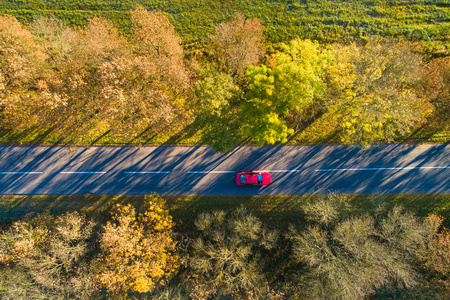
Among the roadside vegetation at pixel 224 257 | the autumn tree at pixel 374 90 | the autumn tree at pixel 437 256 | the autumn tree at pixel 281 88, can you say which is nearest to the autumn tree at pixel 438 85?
the autumn tree at pixel 374 90

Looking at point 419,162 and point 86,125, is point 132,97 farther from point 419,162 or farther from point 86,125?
point 419,162

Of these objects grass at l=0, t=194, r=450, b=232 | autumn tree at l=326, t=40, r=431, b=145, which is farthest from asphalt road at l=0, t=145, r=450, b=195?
autumn tree at l=326, t=40, r=431, b=145

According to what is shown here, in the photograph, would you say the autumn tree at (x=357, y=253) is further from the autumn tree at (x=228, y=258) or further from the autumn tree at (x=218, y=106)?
the autumn tree at (x=218, y=106)

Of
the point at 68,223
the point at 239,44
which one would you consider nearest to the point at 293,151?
the point at 239,44

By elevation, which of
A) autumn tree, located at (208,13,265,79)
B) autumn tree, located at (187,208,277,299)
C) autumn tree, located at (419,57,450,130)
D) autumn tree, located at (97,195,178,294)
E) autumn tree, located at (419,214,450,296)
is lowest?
autumn tree, located at (419,214,450,296)

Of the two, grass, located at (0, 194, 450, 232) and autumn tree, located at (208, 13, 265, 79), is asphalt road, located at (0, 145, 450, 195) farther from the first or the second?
autumn tree, located at (208, 13, 265, 79)

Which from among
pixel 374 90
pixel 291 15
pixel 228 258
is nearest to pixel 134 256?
pixel 228 258
